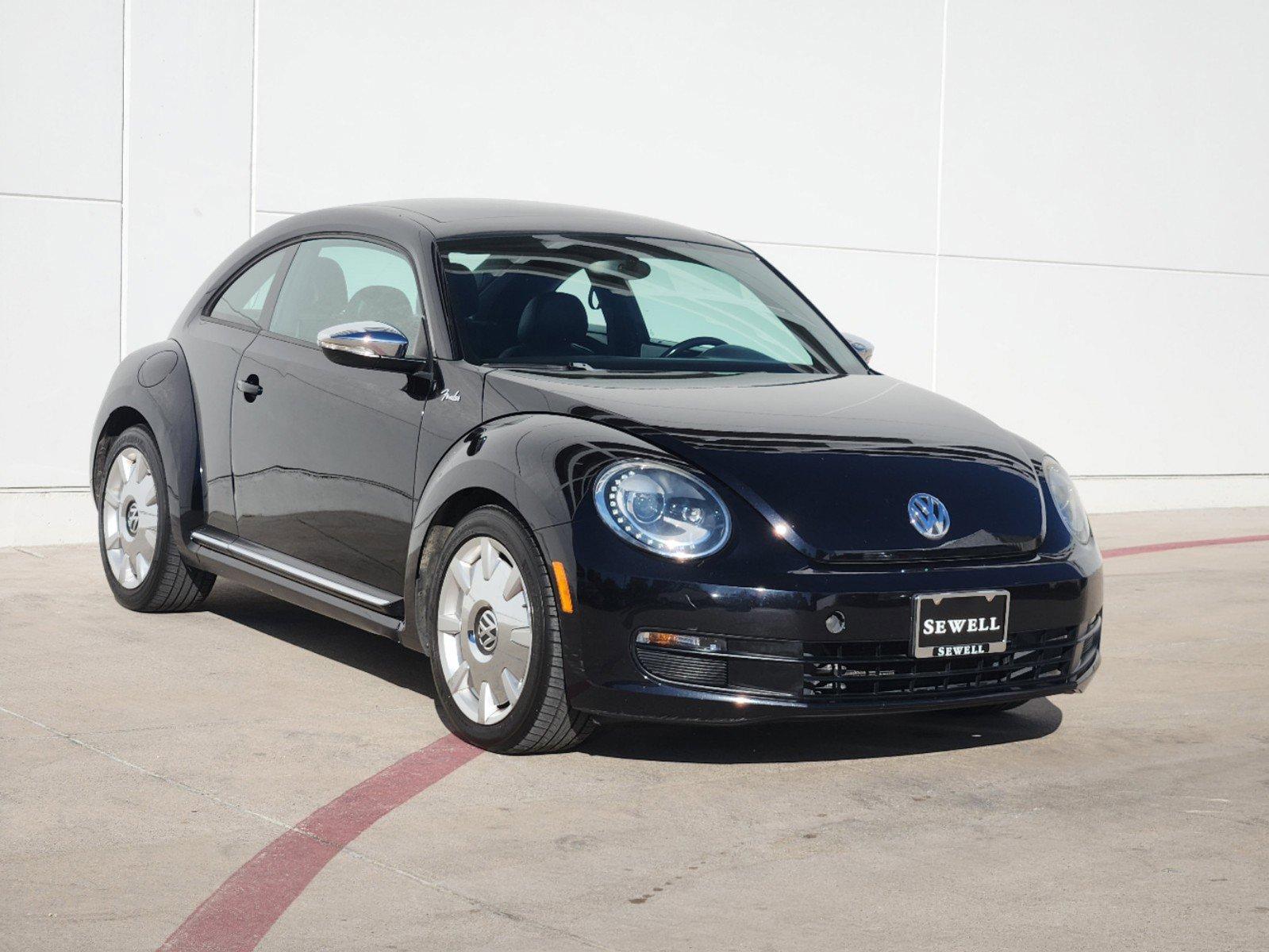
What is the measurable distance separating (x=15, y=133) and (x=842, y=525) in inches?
235

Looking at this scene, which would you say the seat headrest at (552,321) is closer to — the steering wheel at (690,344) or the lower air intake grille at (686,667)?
the steering wheel at (690,344)

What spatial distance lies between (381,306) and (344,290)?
0.89ft

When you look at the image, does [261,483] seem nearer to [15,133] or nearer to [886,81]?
[15,133]

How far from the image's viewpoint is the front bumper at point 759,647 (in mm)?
4621

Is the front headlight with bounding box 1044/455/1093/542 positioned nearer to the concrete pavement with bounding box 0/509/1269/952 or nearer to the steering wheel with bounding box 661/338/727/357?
the concrete pavement with bounding box 0/509/1269/952

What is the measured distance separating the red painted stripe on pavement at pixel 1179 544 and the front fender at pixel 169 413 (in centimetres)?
552

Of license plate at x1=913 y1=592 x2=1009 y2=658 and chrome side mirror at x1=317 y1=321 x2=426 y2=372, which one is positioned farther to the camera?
chrome side mirror at x1=317 y1=321 x2=426 y2=372

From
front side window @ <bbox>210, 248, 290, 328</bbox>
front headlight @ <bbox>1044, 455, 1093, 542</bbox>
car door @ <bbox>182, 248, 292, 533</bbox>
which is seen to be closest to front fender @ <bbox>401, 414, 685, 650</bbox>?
front headlight @ <bbox>1044, 455, 1093, 542</bbox>

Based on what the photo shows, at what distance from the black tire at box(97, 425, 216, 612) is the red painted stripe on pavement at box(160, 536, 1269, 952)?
2069 millimetres

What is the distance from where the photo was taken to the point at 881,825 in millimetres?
4496

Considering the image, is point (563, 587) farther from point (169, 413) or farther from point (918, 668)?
point (169, 413)

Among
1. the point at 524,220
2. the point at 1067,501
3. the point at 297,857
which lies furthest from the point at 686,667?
the point at 524,220

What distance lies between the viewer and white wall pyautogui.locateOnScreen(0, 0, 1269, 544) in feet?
30.1

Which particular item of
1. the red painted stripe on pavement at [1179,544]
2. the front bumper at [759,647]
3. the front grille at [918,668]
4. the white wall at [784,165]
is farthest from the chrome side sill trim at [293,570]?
the red painted stripe on pavement at [1179,544]
